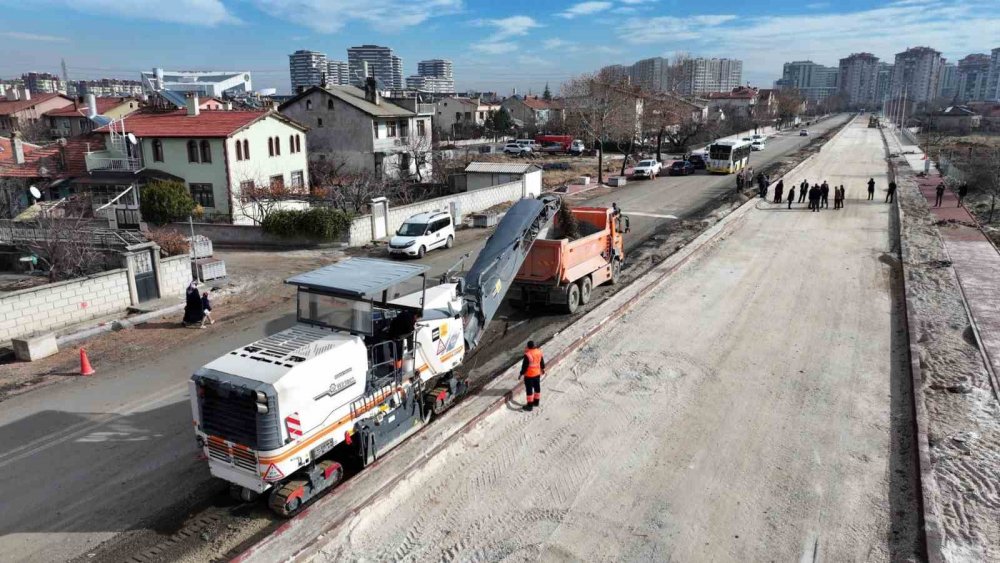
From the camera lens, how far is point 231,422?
794cm

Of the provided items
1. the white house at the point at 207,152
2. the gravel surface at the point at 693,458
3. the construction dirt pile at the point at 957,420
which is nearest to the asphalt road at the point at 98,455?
the gravel surface at the point at 693,458

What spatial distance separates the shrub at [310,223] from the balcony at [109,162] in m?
12.3

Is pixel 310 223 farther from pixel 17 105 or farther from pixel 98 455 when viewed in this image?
pixel 17 105

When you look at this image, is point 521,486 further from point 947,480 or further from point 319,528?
point 947,480

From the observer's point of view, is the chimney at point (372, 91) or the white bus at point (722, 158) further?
the white bus at point (722, 158)

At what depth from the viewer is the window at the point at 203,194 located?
32531mm

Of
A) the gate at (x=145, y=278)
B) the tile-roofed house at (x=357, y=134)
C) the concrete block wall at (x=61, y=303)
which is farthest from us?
the tile-roofed house at (x=357, y=134)

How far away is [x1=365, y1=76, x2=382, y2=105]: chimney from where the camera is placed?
48581mm

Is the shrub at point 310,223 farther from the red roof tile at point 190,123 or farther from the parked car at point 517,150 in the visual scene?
the parked car at point 517,150

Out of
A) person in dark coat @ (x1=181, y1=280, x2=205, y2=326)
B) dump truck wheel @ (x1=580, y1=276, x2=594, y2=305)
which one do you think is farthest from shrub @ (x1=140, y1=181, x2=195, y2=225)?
dump truck wheel @ (x1=580, y1=276, x2=594, y2=305)

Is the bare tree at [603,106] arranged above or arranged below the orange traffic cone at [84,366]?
above

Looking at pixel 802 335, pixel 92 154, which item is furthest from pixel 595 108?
pixel 802 335

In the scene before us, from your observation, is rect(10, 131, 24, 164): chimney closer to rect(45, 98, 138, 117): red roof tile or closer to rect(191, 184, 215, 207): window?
rect(191, 184, 215, 207): window

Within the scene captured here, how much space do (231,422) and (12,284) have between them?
17027mm
